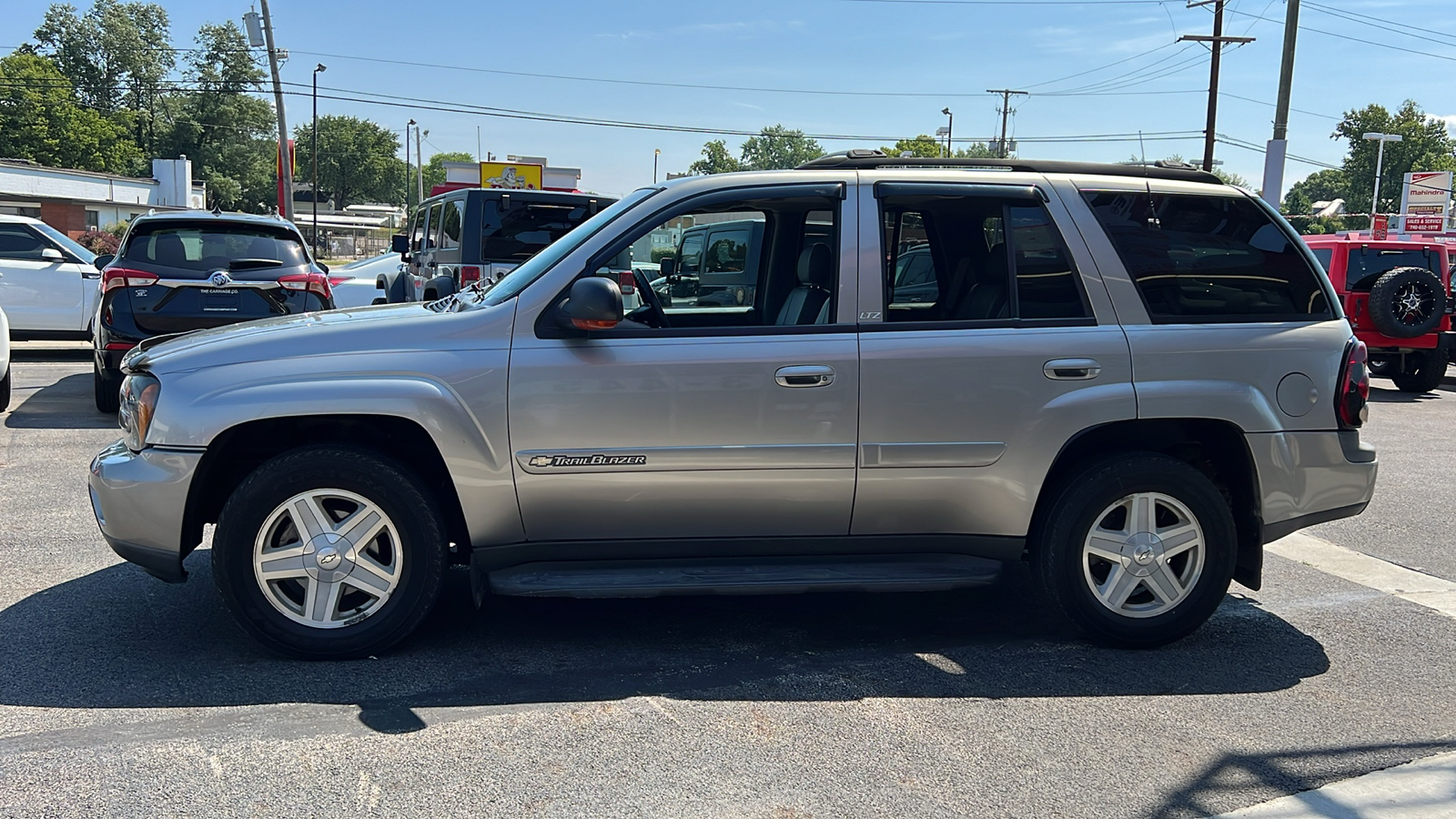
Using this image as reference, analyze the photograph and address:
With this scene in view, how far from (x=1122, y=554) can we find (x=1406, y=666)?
1.19m

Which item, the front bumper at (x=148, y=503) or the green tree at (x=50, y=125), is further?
the green tree at (x=50, y=125)

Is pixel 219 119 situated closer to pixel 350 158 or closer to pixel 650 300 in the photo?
pixel 350 158

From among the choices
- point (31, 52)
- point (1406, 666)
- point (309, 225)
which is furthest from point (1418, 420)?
point (31, 52)

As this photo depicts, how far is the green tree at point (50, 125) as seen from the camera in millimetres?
86312

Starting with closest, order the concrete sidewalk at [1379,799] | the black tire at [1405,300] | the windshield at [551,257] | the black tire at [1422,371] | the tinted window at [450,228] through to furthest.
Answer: the concrete sidewalk at [1379,799], the windshield at [551,257], the tinted window at [450,228], the black tire at [1405,300], the black tire at [1422,371]

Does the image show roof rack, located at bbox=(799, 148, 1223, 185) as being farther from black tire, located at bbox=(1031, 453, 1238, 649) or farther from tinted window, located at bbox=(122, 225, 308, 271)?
tinted window, located at bbox=(122, 225, 308, 271)

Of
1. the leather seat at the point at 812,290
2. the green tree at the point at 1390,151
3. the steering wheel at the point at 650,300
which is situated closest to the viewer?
the leather seat at the point at 812,290

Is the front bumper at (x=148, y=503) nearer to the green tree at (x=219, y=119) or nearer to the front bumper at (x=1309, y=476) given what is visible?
the front bumper at (x=1309, y=476)

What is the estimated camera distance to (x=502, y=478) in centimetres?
405

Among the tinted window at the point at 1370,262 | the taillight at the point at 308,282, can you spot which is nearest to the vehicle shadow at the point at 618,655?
the taillight at the point at 308,282

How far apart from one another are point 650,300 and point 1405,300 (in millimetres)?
12606

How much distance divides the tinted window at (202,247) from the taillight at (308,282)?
182mm

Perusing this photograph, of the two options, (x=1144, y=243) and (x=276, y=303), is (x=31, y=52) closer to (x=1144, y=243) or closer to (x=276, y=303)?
(x=276, y=303)

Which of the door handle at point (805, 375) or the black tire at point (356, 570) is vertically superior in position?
the door handle at point (805, 375)
